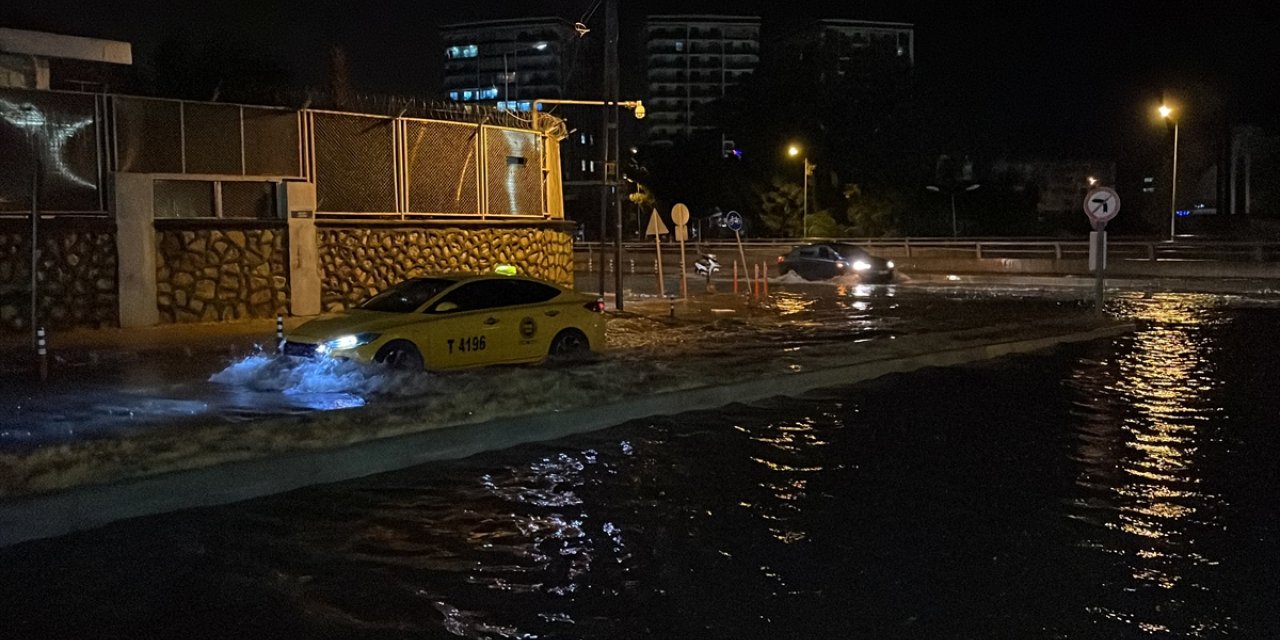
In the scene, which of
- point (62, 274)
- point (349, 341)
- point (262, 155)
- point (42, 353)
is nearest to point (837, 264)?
point (262, 155)

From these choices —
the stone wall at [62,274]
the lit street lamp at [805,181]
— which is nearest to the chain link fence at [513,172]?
the stone wall at [62,274]

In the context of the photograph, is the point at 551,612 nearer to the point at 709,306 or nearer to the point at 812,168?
→ the point at 709,306

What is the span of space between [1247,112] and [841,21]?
3704 inches

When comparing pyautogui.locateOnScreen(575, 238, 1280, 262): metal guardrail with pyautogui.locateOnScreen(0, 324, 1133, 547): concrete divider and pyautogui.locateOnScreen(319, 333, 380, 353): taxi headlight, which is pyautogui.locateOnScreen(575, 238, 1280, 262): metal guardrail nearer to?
pyautogui.locateOnScreen(319, 333, 380, 353): taxi headlight

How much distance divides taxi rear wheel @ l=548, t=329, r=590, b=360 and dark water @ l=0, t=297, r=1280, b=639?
4.02 meters

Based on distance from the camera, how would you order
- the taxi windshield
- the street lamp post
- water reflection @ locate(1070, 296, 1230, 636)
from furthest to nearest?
the street lamp post, the taxi windshield, water reflection @ locate(1070, 296, 1230, 636)

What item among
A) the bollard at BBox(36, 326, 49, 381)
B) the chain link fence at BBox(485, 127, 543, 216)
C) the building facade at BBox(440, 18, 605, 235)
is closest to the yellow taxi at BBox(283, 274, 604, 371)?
the bollard at BBox(36, 326, 49, 381)

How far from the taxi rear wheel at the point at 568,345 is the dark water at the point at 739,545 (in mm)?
4022

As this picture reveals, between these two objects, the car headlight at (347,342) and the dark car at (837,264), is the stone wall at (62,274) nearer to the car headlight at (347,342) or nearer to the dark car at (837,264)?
the car headlight at (347,342)

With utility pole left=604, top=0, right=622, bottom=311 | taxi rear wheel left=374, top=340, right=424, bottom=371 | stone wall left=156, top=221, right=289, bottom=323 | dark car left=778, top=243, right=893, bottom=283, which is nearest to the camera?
taxi rear wheel left=374, top=340, right=424, bottom=371

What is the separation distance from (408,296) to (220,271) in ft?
23.6

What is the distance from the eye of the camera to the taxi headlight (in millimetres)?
13102

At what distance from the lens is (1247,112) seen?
5953 centimetres

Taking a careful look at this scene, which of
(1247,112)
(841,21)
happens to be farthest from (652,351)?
(841,21)
